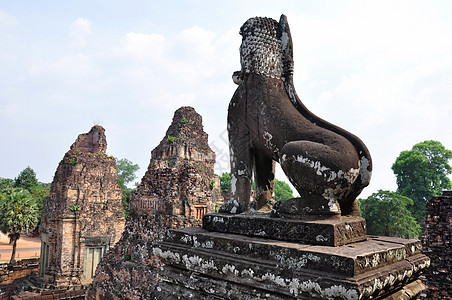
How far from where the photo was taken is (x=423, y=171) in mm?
34531

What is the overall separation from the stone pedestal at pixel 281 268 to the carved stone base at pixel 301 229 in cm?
2

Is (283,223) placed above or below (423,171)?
below

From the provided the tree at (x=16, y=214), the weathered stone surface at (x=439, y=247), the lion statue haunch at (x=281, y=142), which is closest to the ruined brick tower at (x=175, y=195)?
the weathered stone surface at (x=439, y=247)

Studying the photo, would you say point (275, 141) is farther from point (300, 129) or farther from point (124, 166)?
point (124, 166)

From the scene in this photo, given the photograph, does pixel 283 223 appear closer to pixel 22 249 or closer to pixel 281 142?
pixel 281 142

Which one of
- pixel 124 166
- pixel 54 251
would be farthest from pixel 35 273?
pixel 124 166

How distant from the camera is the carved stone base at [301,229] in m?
2.07

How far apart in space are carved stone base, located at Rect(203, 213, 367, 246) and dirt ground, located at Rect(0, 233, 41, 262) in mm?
30309

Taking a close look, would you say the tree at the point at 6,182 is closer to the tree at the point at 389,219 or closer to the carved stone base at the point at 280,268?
the tree at the point at 389,219

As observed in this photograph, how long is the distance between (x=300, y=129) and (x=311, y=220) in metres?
0.74

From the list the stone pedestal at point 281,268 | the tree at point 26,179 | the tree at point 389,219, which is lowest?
the tree at point 389,219

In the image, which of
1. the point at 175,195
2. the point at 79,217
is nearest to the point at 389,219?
the point at 175,195

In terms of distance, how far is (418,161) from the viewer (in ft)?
115

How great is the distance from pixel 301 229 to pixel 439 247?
6.13 metres
